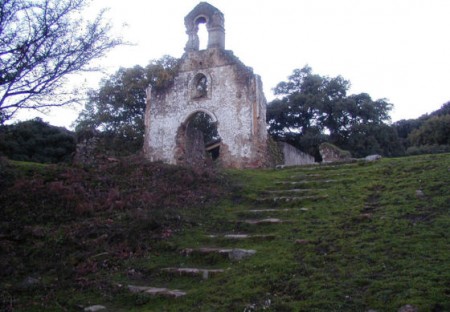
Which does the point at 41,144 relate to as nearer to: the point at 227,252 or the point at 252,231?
the point at 252,231

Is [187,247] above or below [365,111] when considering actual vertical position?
below

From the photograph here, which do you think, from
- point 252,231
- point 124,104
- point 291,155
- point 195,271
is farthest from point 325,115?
point 195,271

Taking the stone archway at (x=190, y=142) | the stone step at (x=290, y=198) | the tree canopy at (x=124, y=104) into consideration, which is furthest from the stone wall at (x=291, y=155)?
the stone step at (x=290, y=198)

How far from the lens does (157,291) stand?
21.2 ft

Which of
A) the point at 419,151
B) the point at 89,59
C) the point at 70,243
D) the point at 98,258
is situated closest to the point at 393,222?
the point at 98,258

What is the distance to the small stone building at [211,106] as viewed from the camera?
21.1 m

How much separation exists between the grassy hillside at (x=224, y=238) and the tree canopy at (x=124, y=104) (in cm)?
1529

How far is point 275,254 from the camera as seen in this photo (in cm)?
729

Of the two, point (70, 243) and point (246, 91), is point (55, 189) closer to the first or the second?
point (70, 243)

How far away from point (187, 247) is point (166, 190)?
3.66m

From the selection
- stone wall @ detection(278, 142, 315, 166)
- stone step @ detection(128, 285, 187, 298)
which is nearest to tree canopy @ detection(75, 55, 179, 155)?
stone wall @ detection(278, 142, 315, 166)

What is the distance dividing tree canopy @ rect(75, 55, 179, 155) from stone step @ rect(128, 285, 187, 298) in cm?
2129

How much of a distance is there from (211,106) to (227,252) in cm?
1499

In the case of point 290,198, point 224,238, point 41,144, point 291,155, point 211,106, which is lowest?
point 224,238
